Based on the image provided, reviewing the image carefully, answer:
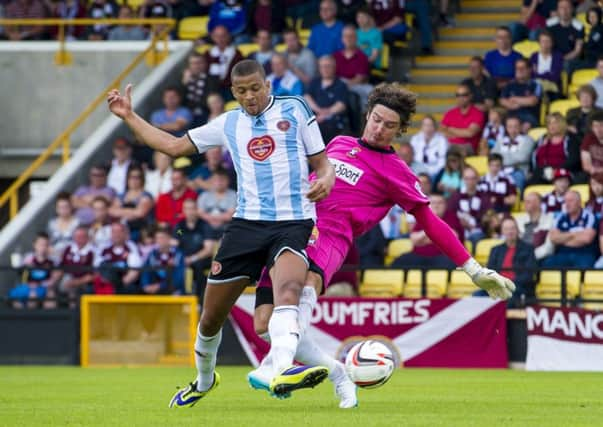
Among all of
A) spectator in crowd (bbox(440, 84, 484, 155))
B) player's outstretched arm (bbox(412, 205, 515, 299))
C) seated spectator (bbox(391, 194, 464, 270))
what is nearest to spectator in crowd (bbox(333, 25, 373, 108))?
spectator in crowd (bbox(440, 84, 484, 155))

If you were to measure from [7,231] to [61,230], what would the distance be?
3.08 ft

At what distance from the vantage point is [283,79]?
63.7 feet

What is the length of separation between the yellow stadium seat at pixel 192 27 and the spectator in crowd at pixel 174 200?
4.91 meters

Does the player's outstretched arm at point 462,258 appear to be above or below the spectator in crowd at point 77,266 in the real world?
above

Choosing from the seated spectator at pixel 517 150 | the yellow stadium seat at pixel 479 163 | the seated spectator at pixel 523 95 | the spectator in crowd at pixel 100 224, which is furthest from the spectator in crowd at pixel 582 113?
the spectator in crowd at pixel 100 224

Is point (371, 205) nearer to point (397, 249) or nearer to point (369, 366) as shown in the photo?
point (369, 366)

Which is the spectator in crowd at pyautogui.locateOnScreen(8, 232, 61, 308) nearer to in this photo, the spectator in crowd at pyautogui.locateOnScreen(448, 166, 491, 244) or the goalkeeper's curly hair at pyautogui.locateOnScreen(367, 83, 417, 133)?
the spectator in crowd at pyautogui.locateOnScreen(448, 166, 491, 244)

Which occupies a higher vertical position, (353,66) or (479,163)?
(353,66)

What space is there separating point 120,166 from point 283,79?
254cm

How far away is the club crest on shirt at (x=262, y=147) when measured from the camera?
27.3 ft

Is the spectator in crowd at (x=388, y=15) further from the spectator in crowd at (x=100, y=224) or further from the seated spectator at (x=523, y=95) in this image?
the spectator in crowd at (x=100, y=224)

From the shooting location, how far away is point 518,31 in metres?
20.0

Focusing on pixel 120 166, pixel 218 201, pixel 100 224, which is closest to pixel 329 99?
pixel 218 201

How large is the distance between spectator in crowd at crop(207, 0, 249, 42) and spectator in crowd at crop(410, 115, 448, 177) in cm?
442
